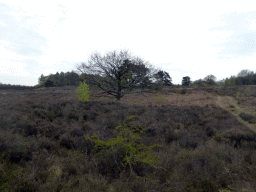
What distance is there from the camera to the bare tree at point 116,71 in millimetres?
13320

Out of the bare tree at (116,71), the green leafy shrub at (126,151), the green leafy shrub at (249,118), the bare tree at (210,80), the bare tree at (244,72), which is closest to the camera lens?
the green leafy shrub at (126,151)

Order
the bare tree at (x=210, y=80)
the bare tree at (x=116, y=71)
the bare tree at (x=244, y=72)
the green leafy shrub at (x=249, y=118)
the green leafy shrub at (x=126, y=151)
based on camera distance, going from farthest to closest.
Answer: the bare tree at (x=244, y=72), the bare tree at (x=210, y=80), the bare tree at (x=116, y=71), the green leafy shrub at (x=249, y=118), the green leafy shrub at (x=126, y=151)

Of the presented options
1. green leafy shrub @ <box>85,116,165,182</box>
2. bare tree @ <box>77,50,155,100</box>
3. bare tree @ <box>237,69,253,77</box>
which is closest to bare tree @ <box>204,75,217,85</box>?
bare tree @ <box>237,69,253,77</box>

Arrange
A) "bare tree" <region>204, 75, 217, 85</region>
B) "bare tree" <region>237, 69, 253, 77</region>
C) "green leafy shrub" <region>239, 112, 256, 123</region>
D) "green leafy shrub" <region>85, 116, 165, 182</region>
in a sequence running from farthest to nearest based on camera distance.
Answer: "bare tree" <region>237, 69, 253, 77</region>, "bare tree" <region>204, 75, 217, 85</region>, "green leafy shrub" <region>239, 112, 256, 123</region>, "green leafy shrub" <region>85, 116, 165, 182</region>

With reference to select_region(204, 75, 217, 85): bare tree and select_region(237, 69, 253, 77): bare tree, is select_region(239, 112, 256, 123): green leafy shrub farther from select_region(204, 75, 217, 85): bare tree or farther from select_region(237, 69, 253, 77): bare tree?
select_region(237, 69, 253, 77): bare tree

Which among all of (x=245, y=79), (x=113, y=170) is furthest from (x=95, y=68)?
(x=245, y=79)

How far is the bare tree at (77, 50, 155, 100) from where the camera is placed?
13.3m

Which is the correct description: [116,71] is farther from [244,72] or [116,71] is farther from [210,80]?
[244,72]

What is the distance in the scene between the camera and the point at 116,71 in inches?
535

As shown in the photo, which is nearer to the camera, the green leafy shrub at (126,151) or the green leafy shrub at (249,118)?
the green leafy shrub at (126,151)

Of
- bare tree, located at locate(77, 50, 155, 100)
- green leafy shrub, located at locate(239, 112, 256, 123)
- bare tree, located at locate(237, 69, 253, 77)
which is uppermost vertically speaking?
bare tree, located at locate(237, 69, 253, 77)

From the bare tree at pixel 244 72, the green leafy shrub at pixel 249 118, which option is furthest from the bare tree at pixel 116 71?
the bare tree at pixel 244 72

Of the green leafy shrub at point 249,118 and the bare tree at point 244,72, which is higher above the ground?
the bare tree at point 244,72

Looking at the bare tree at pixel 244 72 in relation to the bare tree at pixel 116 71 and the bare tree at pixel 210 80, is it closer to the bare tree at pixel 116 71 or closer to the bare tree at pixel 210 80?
the bare tree at pixel 210 80
